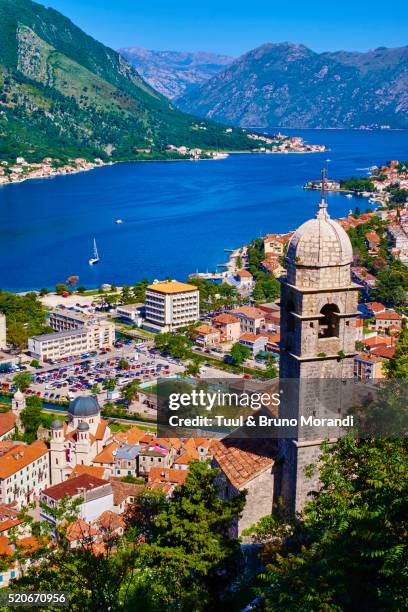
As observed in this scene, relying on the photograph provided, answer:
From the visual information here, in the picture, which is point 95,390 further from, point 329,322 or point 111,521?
point 329,322

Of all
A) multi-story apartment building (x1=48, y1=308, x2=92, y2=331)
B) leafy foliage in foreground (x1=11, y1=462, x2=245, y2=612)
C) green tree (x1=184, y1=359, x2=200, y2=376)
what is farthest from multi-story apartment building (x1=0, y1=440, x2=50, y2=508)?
multi-story apartment building (x1=48, y1=308, x2=92, y2=331)

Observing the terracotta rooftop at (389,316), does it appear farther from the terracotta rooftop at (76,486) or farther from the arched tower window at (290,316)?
the arched tower window at (290,316)

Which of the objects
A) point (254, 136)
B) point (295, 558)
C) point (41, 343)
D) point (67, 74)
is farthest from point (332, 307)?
point (254, 136)

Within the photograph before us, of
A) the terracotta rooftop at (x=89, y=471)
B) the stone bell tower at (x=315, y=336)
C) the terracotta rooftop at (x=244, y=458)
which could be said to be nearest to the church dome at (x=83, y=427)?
the terracotta rooftop at (x=89, y=471)

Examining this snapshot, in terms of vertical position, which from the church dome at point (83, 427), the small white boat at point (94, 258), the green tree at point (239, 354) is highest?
the small white boat at point (94, 258)

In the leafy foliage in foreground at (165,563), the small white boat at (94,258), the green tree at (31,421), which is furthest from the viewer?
the small white boat at (94,258)

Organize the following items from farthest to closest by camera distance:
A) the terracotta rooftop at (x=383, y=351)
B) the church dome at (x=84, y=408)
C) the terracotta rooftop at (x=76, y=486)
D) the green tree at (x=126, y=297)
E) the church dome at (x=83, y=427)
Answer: the green tree at (x=126, y=297) < the terracotta rooftop at (x=383, y=351) < the church dome at (x=84, y=408) < the church dome at (x=83, y=427) < the terracotta rooftop at (x=76, y=486)

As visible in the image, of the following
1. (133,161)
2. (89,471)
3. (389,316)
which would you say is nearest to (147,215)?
(389,316)
